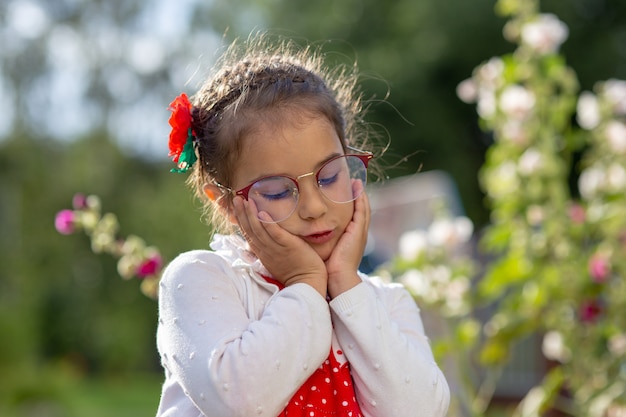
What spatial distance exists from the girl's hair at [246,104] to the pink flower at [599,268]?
5.92ft

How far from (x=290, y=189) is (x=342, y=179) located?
0.11 m

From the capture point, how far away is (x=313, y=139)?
177 cm

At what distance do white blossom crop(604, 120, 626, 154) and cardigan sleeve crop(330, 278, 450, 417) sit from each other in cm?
237

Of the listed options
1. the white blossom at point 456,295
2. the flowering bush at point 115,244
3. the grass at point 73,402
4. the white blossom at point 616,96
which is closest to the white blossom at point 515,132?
the white blossom at point 616,96

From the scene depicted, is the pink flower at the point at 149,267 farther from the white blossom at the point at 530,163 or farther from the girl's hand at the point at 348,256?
the white blossom at the point at 530,163

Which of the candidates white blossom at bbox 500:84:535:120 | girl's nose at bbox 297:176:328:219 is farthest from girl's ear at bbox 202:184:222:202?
white blossom at bbox 500:84:535:120

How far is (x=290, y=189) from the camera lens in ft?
5.67

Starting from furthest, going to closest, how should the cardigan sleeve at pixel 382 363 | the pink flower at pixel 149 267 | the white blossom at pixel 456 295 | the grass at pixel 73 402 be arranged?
the grass at pixel 73 402 → the white blossom at pixel 456 295 → the pink flower at pixel 149 267 → the cardigan sleeve at pixel 382 363

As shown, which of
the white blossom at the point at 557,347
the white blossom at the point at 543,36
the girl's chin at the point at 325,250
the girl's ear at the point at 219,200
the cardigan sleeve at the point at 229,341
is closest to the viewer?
the cardigan sleeve at the point at 229,341

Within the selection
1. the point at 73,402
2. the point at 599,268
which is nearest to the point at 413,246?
the point at 599,268

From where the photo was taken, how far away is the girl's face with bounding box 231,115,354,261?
1.73m

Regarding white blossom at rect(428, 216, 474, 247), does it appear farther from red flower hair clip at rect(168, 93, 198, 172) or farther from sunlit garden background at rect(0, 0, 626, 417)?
red flower hair clip at rect(168, 93, 198, 172)

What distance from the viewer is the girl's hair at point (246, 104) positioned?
181cm

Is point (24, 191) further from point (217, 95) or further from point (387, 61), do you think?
point (217, 95)
